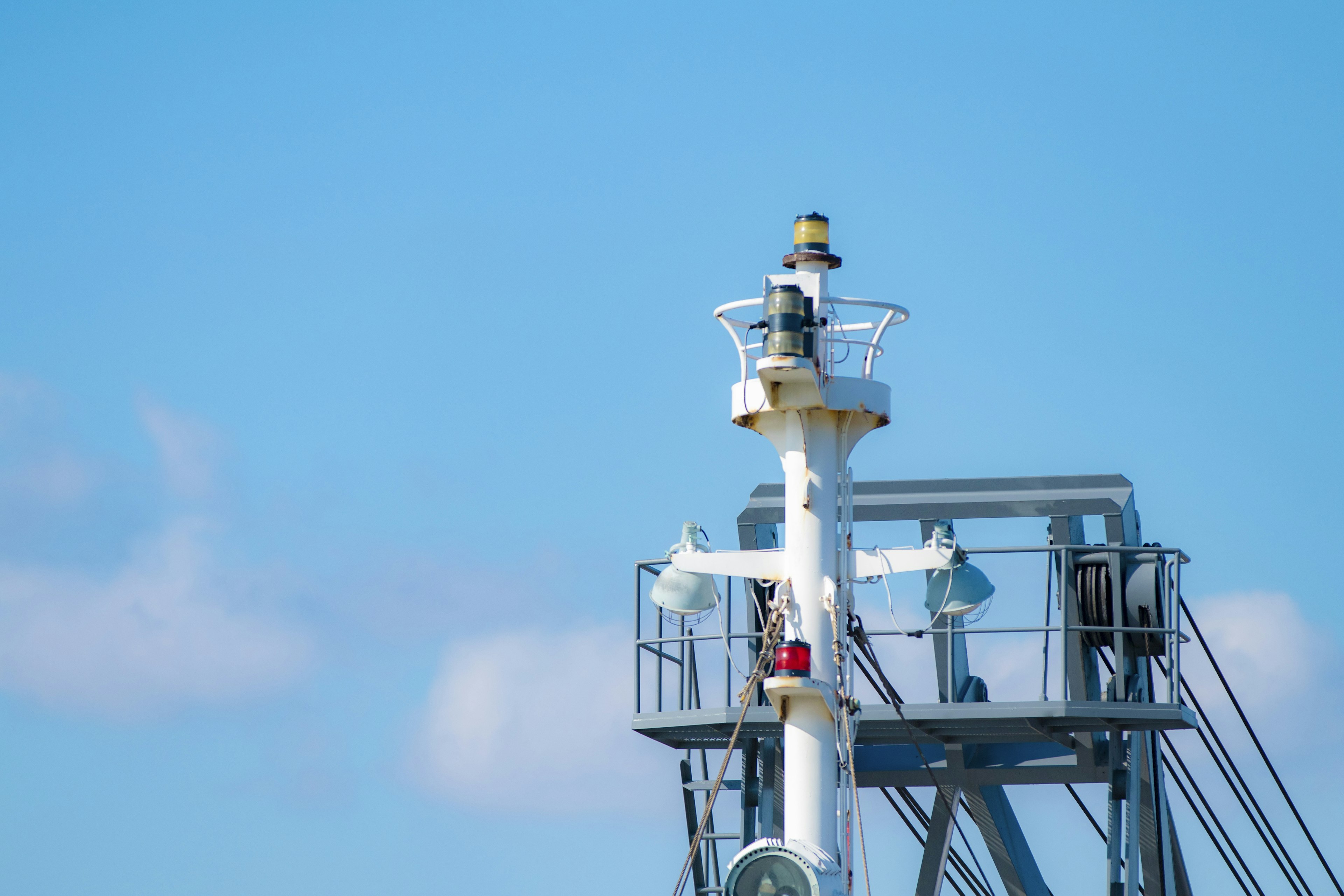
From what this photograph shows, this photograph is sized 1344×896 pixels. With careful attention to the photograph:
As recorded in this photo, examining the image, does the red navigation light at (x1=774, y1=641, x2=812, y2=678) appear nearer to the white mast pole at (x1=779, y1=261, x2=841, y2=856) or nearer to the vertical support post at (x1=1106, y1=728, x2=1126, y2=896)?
the white mast pole at (x1=779, y1=261, x2=841, y2=856)

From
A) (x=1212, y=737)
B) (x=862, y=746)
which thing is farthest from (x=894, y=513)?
(x=1212, y=737)

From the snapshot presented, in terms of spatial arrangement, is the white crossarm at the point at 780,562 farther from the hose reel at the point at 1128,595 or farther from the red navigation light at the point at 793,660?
the hose reel at the point at 1128,595

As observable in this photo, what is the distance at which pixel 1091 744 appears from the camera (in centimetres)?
2336

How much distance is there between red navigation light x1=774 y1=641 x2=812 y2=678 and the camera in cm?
1653

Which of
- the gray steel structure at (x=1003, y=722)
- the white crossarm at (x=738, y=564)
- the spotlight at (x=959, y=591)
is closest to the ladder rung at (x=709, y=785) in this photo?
the gray steel structure at (x=1003, y=722)

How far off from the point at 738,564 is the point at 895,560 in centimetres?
144

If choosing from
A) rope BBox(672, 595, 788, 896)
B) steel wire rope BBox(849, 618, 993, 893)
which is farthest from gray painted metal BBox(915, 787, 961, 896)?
rope BBox(672, 595, 788, 896)

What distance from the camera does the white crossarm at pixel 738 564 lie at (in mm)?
17703

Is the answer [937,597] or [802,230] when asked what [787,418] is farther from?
[937,597]

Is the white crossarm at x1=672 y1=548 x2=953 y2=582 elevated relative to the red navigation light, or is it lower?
elevated

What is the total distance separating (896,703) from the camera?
1975 cm

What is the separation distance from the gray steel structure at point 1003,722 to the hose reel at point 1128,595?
74mm

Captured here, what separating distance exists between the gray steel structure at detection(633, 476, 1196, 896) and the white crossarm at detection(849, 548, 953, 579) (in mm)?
3647

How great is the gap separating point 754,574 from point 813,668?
1.16m
